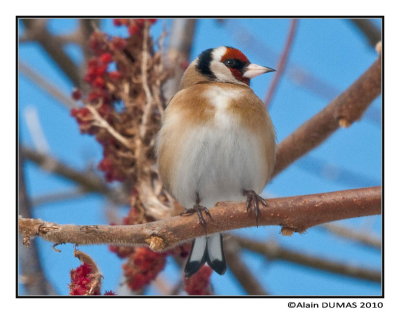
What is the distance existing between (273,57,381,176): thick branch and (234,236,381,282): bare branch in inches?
41.2

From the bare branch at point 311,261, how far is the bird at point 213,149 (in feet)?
4.01

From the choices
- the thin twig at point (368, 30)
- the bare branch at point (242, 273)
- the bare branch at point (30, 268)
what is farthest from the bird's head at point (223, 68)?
the bare branch at point (30, 268)

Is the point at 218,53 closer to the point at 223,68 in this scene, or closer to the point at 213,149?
the point at 223,68

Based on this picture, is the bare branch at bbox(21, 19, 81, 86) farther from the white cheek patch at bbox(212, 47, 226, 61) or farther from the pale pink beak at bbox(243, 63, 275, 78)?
the pale pink beak at bbox(243, 63, 275, 78)

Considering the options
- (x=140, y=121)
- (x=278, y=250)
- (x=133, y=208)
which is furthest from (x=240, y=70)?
(x=278, y=250)

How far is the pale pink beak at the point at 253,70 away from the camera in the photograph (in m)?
3.90

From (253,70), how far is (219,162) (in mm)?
824

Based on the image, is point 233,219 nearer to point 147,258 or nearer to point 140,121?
point 147,258

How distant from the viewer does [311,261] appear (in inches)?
186

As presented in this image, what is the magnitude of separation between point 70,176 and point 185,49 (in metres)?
1.46

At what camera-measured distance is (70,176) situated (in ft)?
17.3

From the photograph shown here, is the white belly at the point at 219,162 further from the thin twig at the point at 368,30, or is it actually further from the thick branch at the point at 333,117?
the thin twig at the point at 368,30

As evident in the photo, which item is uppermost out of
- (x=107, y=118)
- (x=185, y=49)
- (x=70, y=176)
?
(x=185, y=49)

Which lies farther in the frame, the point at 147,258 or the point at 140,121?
the point at 140,121
